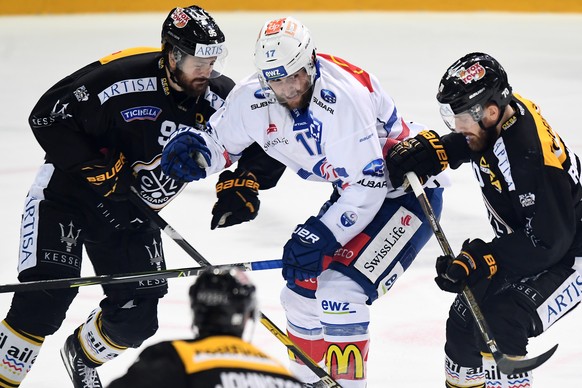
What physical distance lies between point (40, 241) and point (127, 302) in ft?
1.29

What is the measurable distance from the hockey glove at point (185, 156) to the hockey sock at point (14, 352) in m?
0.71

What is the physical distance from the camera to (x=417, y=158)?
361 cm

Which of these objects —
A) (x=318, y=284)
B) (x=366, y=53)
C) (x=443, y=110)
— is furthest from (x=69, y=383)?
(x=366, y=53)

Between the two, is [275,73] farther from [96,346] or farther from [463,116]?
[96,346]

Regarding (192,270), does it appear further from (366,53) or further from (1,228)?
(366,53)

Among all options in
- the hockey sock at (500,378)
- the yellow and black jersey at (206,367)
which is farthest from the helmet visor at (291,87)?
the yellow and black jersey at (206,367)

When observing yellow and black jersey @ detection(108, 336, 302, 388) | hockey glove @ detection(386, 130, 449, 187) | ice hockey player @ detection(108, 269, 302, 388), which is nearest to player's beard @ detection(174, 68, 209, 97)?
hockey glove @ detection(386, 130, 449, 187)

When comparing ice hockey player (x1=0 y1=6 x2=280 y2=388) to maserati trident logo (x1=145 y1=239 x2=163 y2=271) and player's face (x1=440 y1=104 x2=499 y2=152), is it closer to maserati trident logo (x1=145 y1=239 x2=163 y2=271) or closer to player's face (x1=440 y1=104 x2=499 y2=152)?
maserati trident logo (x1=145 y1=239 x2=163 y2=271)

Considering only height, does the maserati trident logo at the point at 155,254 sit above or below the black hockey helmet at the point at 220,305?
below

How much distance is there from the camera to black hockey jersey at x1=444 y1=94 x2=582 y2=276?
10.9ft

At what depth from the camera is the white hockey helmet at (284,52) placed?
11.5 feet

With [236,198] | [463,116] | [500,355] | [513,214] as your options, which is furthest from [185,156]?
[500,355]

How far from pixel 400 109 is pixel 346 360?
4.00 metres

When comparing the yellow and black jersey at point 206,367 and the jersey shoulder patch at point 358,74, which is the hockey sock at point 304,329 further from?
the yellow and black jersey at point 206,367
